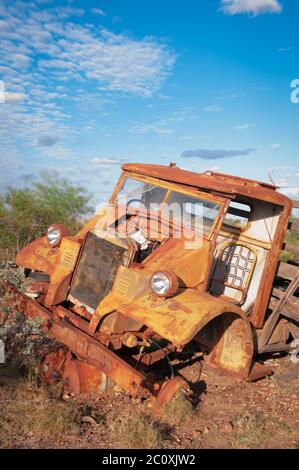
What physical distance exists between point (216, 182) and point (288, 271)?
185 cm

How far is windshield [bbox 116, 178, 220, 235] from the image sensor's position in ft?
16.6

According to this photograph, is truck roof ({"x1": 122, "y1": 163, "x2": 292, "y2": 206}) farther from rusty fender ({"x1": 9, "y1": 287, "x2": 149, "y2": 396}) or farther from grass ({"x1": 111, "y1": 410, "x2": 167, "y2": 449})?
grass ({"x1": 111, "y1": 410, "x2": 167, "y2": 449})

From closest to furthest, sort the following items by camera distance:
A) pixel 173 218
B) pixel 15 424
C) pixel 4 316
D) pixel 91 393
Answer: pixel 15 424 < pixel 91 393 < pixel 4 316 < pixel 173 218

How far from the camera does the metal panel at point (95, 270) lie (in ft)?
15.3

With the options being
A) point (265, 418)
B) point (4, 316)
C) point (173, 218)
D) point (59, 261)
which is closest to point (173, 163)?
point (173, 218)

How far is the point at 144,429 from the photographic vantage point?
3666mm

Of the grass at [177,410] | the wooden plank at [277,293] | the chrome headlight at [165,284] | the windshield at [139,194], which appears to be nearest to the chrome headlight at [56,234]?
the windshield at [139,194]

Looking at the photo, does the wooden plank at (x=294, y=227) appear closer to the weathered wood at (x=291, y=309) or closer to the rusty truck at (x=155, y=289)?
the rusty truck at (x=155, y=289)

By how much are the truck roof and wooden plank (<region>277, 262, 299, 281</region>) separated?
883mm

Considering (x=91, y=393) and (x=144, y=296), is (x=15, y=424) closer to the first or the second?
(x=91, y=393)

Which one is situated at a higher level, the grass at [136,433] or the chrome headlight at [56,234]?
the chrome headlight at [56,234]

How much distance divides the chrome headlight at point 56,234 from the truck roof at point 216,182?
1.22m

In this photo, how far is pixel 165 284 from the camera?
4.09 metres

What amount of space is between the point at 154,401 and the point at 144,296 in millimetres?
1010
